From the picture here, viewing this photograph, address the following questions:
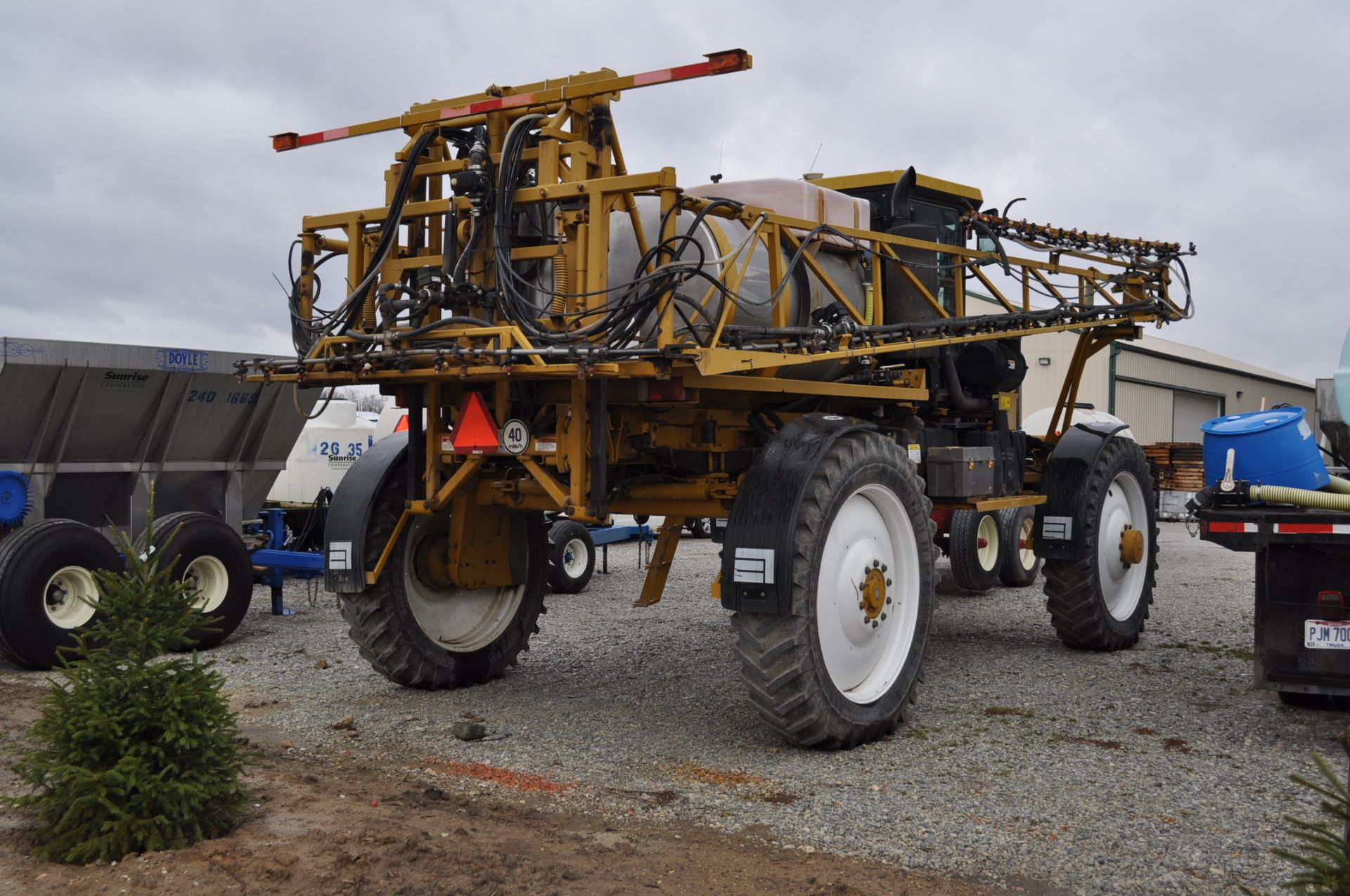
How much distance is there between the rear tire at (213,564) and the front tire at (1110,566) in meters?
6.26

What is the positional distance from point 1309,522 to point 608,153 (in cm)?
404

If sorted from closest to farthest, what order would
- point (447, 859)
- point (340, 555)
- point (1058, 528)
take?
point (447, 859) → point (340, 555) → point (1058, 528)

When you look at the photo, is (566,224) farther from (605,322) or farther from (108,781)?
(108,781)

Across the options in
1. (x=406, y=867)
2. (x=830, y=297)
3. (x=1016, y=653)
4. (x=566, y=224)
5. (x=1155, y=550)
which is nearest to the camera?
(x=406, y=867)

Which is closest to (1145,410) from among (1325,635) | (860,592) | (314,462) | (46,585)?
(314,462)

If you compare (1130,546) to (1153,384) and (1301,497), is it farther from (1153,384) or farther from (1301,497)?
(1153,384)

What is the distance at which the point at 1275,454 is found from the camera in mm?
6695

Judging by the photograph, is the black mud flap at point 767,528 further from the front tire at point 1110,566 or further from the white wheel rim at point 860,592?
the front tire at point 1110,566

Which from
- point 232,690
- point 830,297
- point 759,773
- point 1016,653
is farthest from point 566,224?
point 1016,653

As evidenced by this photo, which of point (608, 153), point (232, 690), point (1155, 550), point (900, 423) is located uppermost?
point (608, 153)

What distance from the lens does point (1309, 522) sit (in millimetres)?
6176

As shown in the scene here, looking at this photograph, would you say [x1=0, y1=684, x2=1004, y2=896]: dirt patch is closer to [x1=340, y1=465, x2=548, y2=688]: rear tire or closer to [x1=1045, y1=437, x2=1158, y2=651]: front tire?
[x1=340, y1=465, x2=548, y2=688]: rear tire

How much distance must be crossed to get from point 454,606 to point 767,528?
102 inches

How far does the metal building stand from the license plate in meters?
22.8
